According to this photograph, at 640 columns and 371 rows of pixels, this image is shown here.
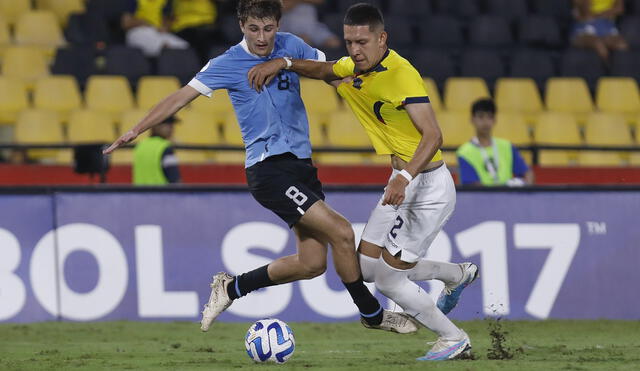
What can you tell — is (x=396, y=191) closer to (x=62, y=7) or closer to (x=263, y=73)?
(x=263, y=73)

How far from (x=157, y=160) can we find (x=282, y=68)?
174 inches

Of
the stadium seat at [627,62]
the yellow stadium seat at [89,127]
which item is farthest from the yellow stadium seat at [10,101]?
the stadium seat at [627,62]

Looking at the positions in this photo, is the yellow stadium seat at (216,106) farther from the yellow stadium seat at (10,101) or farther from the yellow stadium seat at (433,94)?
the yellow stadium seat at (433,94)

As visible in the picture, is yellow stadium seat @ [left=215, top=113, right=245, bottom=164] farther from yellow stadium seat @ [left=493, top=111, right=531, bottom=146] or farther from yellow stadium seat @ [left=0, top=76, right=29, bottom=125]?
yellow stadium seat @ [left=493, top=111, right=531, bottom=146]

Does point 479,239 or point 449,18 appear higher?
point 449,18

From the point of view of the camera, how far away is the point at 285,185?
8.00 m

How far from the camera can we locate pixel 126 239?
10992 mm

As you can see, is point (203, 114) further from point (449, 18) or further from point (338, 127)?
point (449, 18)

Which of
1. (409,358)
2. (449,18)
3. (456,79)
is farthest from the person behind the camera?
(449,18)

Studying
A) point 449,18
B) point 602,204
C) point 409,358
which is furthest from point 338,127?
point 409,358

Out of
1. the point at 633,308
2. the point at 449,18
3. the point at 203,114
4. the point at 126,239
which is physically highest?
the point at 449,18

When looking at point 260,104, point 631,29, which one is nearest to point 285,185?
point 260,104

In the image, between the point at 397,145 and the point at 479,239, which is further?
the point at 479,239

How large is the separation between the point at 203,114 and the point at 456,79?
3.32 metres
